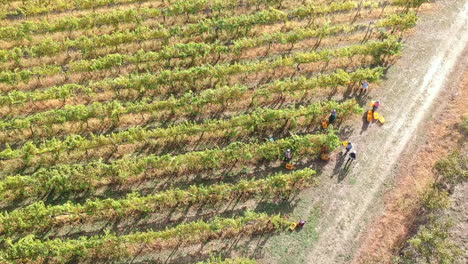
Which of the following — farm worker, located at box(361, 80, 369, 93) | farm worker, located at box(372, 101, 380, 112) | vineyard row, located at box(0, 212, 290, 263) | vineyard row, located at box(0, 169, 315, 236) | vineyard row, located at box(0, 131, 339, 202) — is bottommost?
vineyard row, located at box(0, 212, 290, 263)

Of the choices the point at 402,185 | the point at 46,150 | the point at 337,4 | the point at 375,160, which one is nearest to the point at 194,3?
the point at 337,4

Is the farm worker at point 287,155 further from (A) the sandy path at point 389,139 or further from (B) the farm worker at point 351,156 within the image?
(B) the farm worker at point 351,156

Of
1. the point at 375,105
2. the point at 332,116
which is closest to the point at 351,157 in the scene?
the point at 332,116

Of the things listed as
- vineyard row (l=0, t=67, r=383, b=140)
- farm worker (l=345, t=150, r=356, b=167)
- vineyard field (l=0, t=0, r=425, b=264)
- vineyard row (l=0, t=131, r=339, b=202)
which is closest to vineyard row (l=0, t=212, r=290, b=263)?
vineyard field (l=0, t=0, r=425, b=264)

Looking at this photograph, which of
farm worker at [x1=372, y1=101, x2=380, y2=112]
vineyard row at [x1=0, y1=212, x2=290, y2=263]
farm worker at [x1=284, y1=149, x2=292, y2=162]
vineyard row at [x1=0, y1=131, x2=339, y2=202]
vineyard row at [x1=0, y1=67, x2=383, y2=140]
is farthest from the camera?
farm worker at [x1=372, y1=101, x2=380, y2=112]

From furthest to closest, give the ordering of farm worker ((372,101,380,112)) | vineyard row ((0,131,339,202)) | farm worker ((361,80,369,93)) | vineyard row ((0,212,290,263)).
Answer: farm worker ((361,80,369,93)) → farm worker ((372,101,380,112)) → vineyard row ((0,131,339,202)) → vineyard row ((0,212,290,263))

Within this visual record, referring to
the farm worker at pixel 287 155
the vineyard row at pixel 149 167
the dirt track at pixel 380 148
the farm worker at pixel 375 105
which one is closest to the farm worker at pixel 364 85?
the dirt track at pixel 380 148

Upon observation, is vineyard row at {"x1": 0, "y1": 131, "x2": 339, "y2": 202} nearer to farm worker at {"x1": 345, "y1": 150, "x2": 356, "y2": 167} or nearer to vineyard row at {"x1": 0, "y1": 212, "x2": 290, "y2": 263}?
farm worker at {"x1": 345, "y1": 150, "x2": 356, "y2": 167}

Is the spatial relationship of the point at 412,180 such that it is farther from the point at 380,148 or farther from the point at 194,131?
the point at 194,131
